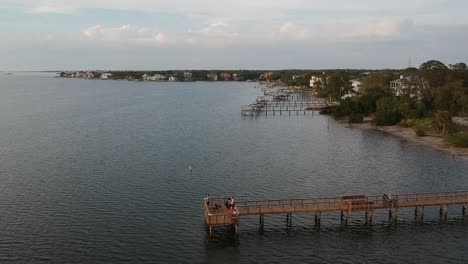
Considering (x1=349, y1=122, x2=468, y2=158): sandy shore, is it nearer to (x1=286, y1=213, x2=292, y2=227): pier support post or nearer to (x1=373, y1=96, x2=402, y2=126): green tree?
(x1=373, y1=96, x2=402, y2=126): green tree

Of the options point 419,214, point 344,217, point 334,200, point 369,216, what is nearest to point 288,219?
point 344,217

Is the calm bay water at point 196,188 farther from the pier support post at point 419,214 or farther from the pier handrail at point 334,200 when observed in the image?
the pier handrail at point 334,200

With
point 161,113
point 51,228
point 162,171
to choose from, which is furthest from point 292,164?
point 161,113

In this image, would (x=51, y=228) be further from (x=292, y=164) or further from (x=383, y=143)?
(x=383, y=143)

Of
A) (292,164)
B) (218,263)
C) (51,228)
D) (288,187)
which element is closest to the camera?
(218,263)

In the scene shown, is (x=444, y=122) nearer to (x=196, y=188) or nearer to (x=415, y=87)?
(x=415, y=87)

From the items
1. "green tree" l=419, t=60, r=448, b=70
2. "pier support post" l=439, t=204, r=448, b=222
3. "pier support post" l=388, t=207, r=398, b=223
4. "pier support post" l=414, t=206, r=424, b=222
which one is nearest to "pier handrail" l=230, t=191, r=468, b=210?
"pier support post" l=439, t=204, r=448, b=222
